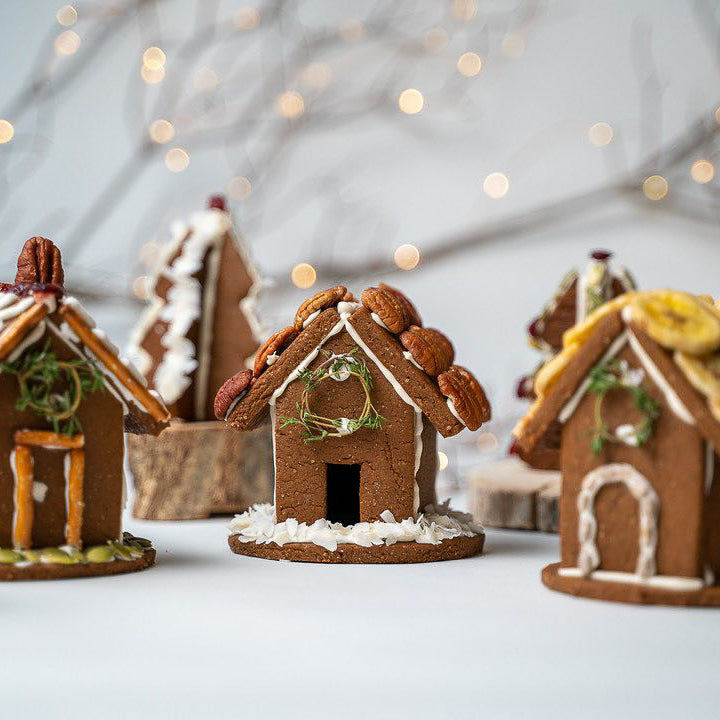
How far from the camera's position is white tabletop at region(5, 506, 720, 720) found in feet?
4.66

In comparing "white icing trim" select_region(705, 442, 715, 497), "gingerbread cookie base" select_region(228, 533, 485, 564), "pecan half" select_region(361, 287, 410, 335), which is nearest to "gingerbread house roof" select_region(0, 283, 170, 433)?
"gingerbread cookie base" select_region(228, 533, 485, 564)

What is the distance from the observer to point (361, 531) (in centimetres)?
229

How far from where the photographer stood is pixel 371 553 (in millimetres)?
2264

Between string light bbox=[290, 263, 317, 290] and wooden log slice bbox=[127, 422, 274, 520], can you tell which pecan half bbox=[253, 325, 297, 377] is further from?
string light bbox=[290, 263, 317, 290]

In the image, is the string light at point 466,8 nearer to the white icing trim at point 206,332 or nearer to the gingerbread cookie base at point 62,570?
the white icing trim at point 206,332

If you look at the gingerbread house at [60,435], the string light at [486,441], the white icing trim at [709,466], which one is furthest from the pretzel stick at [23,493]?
the string light at [486,441]

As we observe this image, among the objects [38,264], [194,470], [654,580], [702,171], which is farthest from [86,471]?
[702,171]

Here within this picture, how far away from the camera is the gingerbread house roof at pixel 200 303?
3.04 meters

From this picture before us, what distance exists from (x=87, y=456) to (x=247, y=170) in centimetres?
251

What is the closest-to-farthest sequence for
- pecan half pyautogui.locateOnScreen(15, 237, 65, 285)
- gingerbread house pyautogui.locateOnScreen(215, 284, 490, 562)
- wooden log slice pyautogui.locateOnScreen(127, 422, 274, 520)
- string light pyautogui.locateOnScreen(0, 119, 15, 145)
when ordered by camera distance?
pecan half pyautogui.locateOnScreen(15, 237, 65, 285), gingerbread house pyautogui.locateOnScreen(215, 284, 490, 562), wooden log slice pyautogui.locateOnScreen(127, 422, 274, 520), string light pyautogui.locateOnScreen(0, 119, 15, 145)

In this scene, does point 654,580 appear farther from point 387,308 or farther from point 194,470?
point 194,470

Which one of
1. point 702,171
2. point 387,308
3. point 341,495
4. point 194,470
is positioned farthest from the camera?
point 702,171

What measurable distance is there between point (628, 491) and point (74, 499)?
36.5 inches

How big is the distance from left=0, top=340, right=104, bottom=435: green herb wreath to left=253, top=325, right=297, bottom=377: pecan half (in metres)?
0.35
